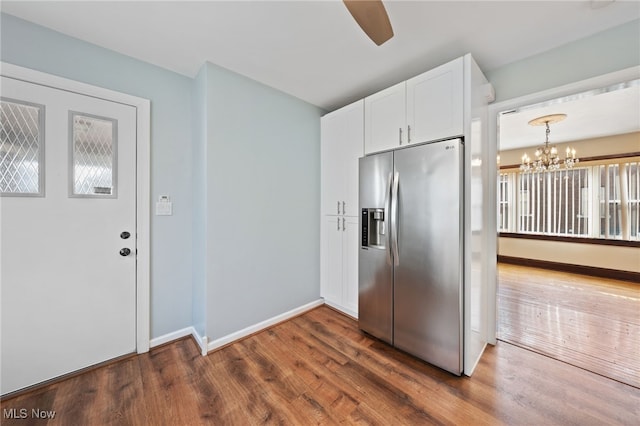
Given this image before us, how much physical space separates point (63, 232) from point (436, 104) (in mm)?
2988

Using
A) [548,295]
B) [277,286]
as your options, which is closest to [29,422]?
[277,286]

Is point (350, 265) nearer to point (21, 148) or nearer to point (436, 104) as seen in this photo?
point (436, 104)

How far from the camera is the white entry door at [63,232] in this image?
5.16ft

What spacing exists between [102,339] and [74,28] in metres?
2.33

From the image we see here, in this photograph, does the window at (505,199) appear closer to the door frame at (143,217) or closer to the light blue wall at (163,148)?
the light blue wall at (163,148)

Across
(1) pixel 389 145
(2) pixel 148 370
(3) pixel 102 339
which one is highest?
(1) pixel 389 145

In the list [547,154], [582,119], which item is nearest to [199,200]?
[547,154]

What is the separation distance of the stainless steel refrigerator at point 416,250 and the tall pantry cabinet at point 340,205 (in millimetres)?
293

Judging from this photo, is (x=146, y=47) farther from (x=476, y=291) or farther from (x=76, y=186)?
(x=476, y=291)

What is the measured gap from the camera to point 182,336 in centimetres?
229

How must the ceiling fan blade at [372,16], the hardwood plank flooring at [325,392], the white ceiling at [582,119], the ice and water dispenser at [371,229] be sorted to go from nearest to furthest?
the ceiling fan blade at [372,16]
the hardwood plank flooring at [325,392]
the ice and water dispenser at [371,229]
the white ceiling at [582,119]

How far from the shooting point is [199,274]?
85.7 inches

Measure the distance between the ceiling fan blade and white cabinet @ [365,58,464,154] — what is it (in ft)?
2.55

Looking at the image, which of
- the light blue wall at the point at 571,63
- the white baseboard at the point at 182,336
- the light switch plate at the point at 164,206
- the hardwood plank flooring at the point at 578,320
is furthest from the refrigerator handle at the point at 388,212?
the light switch plate at the point at 164,206
